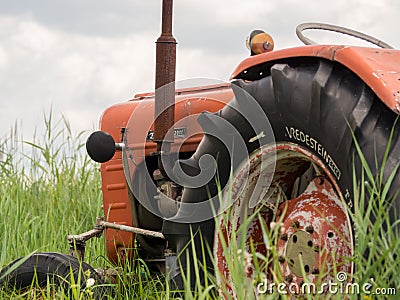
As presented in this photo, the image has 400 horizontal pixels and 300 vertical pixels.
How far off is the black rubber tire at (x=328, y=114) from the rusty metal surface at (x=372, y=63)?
4 centimetres

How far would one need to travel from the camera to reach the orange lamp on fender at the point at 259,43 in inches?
121

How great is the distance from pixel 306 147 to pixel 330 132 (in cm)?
16

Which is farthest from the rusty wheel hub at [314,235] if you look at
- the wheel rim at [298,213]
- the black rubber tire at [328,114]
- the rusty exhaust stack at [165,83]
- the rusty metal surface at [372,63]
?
the rusty exhaust stack at [165,83]

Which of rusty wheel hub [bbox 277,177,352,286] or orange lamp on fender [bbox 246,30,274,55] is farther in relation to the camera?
orange lamp on fender [bbox 246,30,274,55]

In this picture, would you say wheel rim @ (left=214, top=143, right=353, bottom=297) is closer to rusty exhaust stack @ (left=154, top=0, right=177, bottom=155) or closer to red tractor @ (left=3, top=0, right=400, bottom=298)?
red tractor @ (left=3, top=0, right=400, bottom=298)

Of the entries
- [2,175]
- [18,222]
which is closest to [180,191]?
[18,222]

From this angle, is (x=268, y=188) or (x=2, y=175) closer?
(x=268, y=188)

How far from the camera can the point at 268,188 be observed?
261cm

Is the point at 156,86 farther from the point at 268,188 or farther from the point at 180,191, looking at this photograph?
the point at 268,188

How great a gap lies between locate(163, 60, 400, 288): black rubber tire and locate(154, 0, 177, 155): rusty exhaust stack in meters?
0.45

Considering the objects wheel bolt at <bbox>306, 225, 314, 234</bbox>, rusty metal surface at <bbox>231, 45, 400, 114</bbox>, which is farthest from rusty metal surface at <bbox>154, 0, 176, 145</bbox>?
wheel bolt at <bbox>306, 225, 314, 234</bbox>

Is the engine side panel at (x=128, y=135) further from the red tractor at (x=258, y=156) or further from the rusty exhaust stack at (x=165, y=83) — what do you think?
the rusty exhaust stack at (x=165, y=83)

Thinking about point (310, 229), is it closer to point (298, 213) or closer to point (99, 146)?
point (298, 213)

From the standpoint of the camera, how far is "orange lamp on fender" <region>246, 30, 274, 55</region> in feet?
10.1
